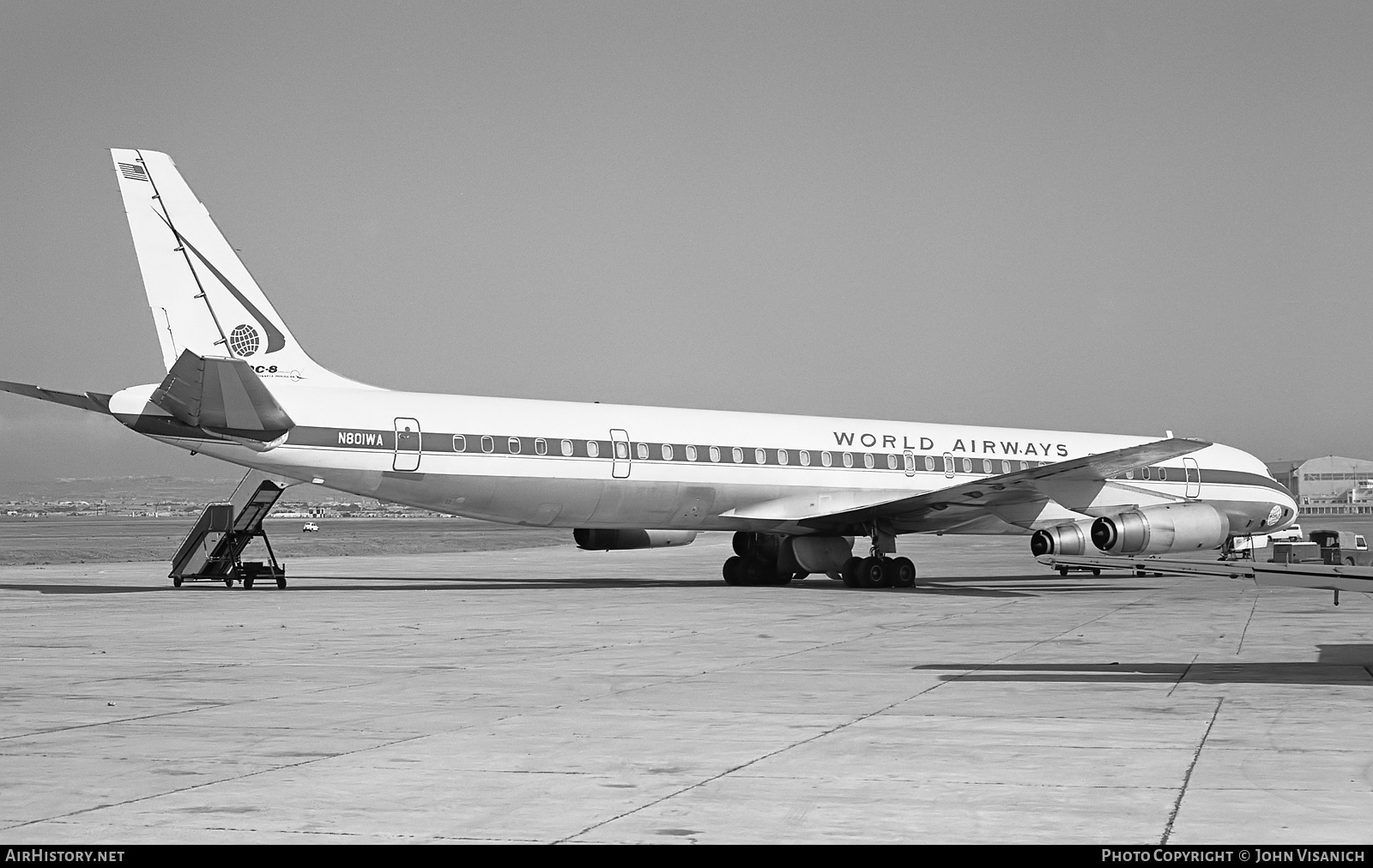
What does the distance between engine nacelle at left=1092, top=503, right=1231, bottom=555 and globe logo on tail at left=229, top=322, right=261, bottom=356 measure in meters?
15.9

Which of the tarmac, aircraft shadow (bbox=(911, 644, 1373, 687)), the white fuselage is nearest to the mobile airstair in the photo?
the white fuselage

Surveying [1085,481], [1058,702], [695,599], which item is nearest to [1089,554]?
[1085,481]

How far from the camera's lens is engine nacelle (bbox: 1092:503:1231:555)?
1058 inches

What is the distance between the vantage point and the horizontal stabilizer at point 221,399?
22.2 m

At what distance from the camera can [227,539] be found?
28.4 meters

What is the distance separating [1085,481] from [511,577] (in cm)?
1322

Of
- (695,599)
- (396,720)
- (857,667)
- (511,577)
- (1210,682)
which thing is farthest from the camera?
(511,577)

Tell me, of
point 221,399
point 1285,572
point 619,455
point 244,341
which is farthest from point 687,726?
point 619,455

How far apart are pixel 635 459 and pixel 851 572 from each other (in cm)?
513

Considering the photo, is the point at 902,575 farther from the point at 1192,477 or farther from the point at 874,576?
the point at 1192,477

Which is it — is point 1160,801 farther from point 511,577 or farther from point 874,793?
point 511,577

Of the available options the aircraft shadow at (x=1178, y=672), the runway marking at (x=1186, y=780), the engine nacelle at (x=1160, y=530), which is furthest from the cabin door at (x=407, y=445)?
the runway marking at (x=1186, y=780)

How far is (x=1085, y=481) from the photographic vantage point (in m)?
29.7

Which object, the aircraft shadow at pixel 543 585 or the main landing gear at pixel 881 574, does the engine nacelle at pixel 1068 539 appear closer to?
the aircraft shadow at pixel 543 585
